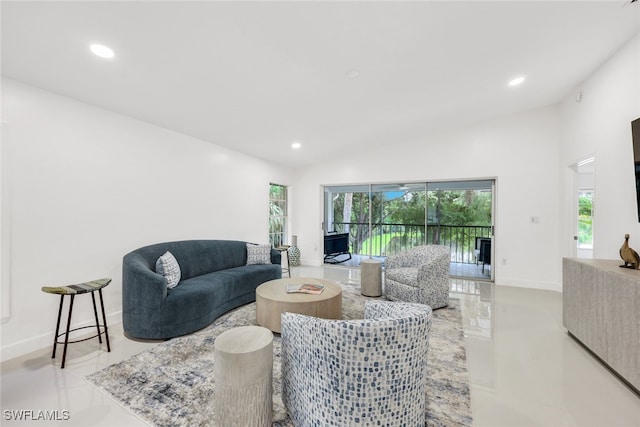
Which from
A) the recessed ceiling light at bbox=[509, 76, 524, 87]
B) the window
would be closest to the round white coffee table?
the window

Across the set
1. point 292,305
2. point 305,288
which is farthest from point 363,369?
point 305,288

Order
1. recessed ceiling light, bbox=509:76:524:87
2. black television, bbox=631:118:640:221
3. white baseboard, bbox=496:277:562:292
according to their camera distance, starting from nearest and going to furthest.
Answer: black television, bbox=631:118:640:221 → recessed ceiling light, bbox=509:76:524:87 → white baseboard, bbox=496:277:562:292

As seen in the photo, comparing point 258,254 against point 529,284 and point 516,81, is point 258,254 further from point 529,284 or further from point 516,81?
point 529,284

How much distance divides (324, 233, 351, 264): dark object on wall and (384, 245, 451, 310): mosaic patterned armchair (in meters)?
2.68

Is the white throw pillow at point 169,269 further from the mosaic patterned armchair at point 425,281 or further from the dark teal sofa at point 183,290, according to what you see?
the mosaic patterned armchair at point 425,281

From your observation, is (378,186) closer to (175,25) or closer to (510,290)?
(510,290)

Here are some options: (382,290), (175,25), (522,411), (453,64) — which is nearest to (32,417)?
(175,25)

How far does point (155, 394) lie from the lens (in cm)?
188

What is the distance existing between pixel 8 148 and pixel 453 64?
440 cm

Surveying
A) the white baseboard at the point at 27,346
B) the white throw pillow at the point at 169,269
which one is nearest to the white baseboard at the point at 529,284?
the white throw pillow at the point at 169,269

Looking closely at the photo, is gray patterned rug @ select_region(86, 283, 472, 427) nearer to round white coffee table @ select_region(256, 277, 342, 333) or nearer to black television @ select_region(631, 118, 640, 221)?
round white coffee table @ select_region(256, 277, 342, 333)

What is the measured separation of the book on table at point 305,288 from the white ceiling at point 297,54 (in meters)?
2.27

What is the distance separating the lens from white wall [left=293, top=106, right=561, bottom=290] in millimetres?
4676

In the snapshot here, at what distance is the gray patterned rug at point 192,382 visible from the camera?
1.70m
